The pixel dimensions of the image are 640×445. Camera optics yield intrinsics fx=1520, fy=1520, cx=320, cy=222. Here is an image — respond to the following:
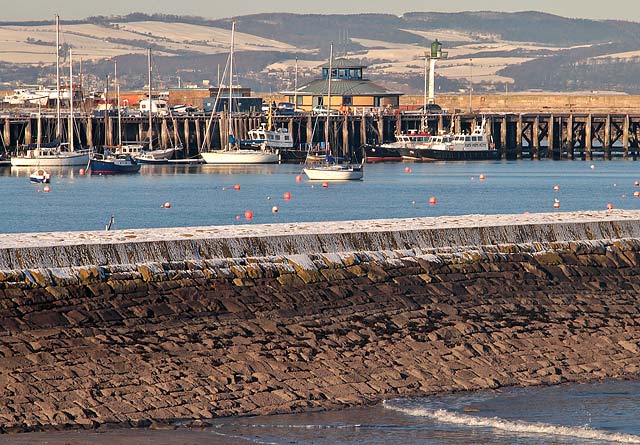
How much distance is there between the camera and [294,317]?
20.1m

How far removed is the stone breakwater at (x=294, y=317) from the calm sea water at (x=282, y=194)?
97.2ft

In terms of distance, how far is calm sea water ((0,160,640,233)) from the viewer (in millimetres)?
58469

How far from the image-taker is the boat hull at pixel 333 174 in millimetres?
87438

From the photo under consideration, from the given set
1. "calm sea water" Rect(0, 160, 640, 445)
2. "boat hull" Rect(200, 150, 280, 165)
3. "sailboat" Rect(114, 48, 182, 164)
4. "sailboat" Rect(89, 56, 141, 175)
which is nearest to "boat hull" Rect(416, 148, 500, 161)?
"calm sea water" Rect(0, 160, 640, 445)

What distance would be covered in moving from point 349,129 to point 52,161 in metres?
31.7

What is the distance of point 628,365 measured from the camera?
69.2 feet

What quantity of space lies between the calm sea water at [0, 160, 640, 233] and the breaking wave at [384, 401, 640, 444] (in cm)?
3277

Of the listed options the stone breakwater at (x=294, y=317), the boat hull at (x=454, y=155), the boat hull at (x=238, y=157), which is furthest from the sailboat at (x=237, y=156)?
the stone breakwater at (x=294, y=317)

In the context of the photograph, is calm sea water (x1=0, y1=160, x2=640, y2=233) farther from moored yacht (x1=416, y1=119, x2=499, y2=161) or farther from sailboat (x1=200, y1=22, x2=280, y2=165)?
moored yacht (x1=416, y1=119, x2=499, y2=161)

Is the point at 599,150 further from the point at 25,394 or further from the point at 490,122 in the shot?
the point at 25,394

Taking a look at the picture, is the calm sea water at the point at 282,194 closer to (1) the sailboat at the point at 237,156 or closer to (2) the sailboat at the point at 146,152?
(2) the sailboat at the point at 146,152

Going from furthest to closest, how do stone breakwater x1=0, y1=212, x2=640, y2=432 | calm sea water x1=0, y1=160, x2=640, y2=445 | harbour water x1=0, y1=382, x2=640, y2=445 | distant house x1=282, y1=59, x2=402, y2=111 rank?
distant house x1=282, y1=59, x2=402, y2=111
stone breakwater x1=0, y1=212, x2=640, y2=432
calm sea water x1=0, y1=160, x2=640, y2=445
harbour water x1=0, y1=382, x2=640, y2=445

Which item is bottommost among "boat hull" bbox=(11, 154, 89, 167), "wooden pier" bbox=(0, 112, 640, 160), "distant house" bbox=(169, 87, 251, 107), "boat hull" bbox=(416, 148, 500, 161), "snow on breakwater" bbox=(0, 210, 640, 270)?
"boat hull" bbox=(416, 148, 500, 161)

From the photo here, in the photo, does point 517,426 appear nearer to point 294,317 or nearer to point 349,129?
point 294,317
